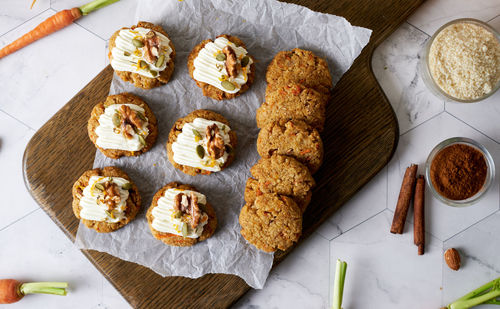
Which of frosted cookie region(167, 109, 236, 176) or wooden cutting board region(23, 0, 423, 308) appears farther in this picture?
wooden cutting board region(23, 0, 423, 308)

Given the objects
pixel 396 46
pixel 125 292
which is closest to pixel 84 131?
pixel 125 292

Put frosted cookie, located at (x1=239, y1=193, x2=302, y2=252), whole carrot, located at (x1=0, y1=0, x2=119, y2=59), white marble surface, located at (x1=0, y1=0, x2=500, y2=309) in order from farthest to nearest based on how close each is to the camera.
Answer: whole carrot, located at (x1=0, y1=0, x2=119, y2=59), white marble surface, located at (x1=0, y1=0, x2=500, y2=309), frosted cookie, located at (x1=239, y1=193, x2=302, y2=252)

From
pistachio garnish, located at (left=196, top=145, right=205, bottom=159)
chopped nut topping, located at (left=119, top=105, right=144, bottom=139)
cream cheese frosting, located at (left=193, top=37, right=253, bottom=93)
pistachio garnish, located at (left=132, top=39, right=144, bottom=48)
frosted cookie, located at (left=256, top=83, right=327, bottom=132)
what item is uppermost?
pistachio garnish, located at (left=132, top=39, right=144, bottom=48)

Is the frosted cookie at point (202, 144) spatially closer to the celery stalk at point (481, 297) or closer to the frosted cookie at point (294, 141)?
the frosted cookie at point (294, 141)

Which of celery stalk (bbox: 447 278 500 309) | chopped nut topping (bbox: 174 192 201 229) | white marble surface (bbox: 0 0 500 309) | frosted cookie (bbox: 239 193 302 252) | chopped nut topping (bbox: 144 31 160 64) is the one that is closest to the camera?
frosted cookie (bbox: 239 193 302 252)

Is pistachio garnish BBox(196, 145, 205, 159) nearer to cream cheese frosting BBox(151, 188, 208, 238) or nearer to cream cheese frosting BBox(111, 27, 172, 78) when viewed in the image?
cream cheese frosting BBox(151, 188, 208, 238)

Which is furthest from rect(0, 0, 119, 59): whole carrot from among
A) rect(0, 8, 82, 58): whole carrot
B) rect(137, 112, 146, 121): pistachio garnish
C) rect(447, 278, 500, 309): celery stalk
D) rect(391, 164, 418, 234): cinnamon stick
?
rect(447, 278, 500, 309): celery stalk

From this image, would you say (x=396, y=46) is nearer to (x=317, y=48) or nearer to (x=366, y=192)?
(x=317, y=48)

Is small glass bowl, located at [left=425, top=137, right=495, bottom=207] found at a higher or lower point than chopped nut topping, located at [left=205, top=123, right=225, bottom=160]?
lower

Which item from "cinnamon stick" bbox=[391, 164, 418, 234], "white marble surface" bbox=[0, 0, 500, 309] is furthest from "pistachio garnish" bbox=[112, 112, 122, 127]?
"cinnamon stick" bbox=[391, 164, 418, 234]
